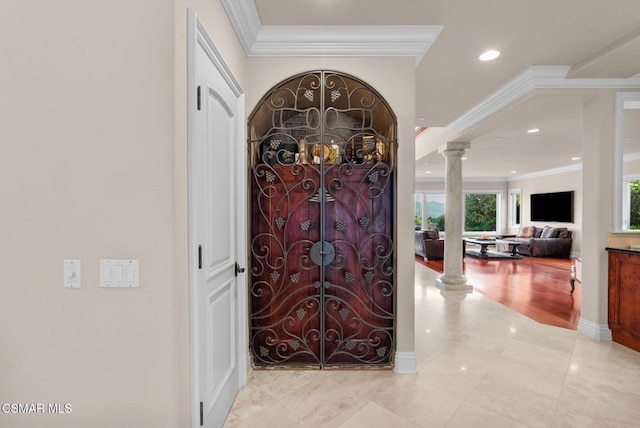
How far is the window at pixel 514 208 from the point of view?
11383 millimetres

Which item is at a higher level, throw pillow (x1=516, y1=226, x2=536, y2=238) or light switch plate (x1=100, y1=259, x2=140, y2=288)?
light switch plate (x1=100, y1=259, x2=140, y2=288)

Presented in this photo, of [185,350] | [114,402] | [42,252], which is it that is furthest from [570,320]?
[42,252]

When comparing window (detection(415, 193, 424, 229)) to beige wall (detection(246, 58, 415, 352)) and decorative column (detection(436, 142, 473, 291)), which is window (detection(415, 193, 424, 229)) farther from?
beige wall (detection(246, 58, 415, 352))

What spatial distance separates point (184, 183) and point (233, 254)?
87 centimetres

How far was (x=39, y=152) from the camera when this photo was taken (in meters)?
1.21

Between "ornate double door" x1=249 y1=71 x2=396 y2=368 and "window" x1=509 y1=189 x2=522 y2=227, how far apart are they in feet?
36.9

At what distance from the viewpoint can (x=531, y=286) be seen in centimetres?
526

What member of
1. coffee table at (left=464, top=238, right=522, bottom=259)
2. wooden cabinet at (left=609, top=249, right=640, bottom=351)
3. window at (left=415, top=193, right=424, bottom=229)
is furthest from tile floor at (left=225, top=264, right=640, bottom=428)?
window at (left=415, top=193, right=424, bottom=229)

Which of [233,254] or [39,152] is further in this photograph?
[233,254]

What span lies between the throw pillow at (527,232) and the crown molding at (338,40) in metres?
9.83

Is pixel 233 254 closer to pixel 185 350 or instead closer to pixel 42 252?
pixel 185 350

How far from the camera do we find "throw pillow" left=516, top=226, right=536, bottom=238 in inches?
386

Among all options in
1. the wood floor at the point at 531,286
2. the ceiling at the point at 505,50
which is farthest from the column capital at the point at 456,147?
the wood floor at the point at 531,286

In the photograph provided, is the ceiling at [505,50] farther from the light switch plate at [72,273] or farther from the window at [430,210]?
the window at [430,210]
